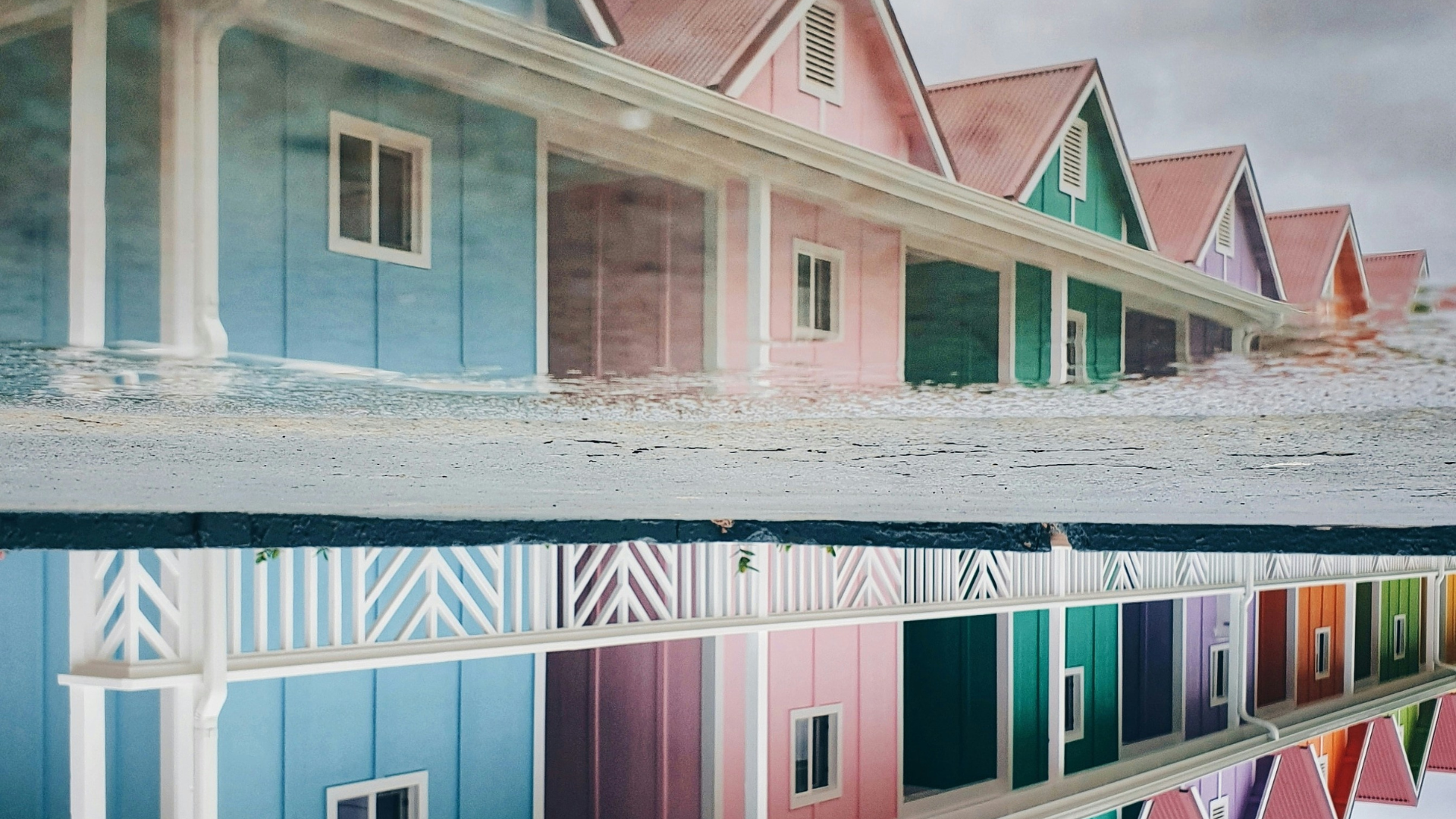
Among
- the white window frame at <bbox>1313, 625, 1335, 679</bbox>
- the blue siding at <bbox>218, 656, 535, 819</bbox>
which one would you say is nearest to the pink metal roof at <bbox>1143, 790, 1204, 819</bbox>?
the white window frame at <bbox>1313, 625, 1335, 679</bbox>

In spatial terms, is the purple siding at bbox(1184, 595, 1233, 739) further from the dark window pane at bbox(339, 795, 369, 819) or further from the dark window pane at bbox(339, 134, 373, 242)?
the dark window pane at bbox(339, 134, 373, 242)

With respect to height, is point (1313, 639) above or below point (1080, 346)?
below

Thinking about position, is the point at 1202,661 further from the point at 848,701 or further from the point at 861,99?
the point at 861,99

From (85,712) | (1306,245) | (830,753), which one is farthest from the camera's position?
(830,753)

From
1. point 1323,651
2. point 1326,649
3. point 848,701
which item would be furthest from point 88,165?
point 1326,649

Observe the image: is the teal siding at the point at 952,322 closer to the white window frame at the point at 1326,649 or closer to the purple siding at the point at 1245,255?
the purple siding at the point at 1245,255

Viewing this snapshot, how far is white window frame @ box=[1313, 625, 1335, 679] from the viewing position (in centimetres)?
1551

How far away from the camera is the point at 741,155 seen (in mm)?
800

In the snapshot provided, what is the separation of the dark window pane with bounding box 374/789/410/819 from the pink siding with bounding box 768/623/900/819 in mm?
2596

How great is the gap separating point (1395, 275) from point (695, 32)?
0.48 meters

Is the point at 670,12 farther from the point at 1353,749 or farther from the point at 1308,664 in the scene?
the point at 1353,749

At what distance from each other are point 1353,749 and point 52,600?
1656 centimetres

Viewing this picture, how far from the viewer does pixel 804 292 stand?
2.79ft

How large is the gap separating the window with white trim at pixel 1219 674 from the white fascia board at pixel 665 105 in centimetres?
1310
